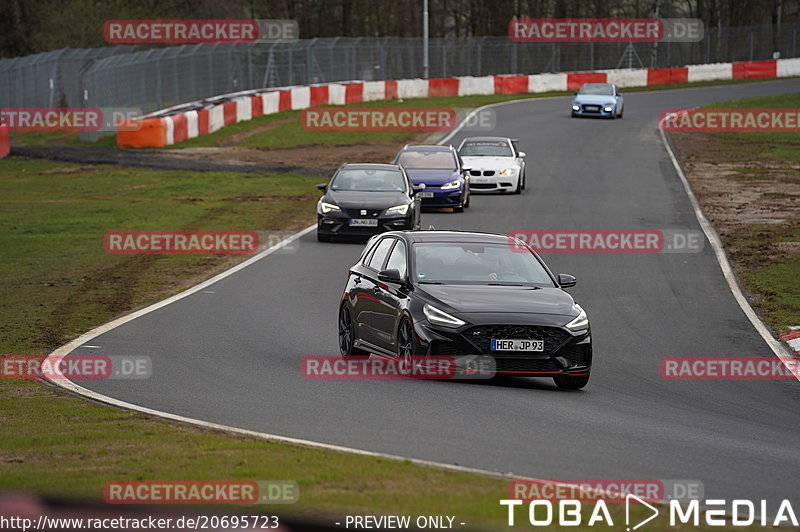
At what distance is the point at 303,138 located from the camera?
48.0m

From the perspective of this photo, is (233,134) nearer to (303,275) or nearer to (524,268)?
(303,275)

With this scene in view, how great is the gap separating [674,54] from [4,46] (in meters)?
42.7

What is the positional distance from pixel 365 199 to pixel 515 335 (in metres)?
13.8

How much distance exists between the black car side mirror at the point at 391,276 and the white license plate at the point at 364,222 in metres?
12.1

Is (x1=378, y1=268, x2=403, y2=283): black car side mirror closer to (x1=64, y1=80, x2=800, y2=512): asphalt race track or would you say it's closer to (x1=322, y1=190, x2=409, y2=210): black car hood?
(x1=64, y1=80, x2=800, y2=512): asphalt race track

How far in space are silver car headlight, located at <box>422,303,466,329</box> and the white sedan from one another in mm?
21555

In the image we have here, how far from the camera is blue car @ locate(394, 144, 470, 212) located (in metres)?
30.1

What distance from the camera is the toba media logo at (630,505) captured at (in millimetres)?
7127

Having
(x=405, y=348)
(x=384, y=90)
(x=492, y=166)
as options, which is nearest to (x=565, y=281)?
(x=405, y=348)

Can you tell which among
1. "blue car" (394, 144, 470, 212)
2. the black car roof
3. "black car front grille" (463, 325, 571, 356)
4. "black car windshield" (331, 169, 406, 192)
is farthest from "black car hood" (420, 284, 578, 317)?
"blue car" (394, 144, 470, 212)

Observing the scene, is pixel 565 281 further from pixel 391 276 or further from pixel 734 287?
pixel 734 287

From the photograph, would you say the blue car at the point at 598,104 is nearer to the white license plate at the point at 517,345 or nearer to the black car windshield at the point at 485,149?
the black car windshield at the point at 485,149

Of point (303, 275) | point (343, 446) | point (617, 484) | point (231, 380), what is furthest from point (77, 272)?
point (617, 484)

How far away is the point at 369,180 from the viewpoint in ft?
88.8
